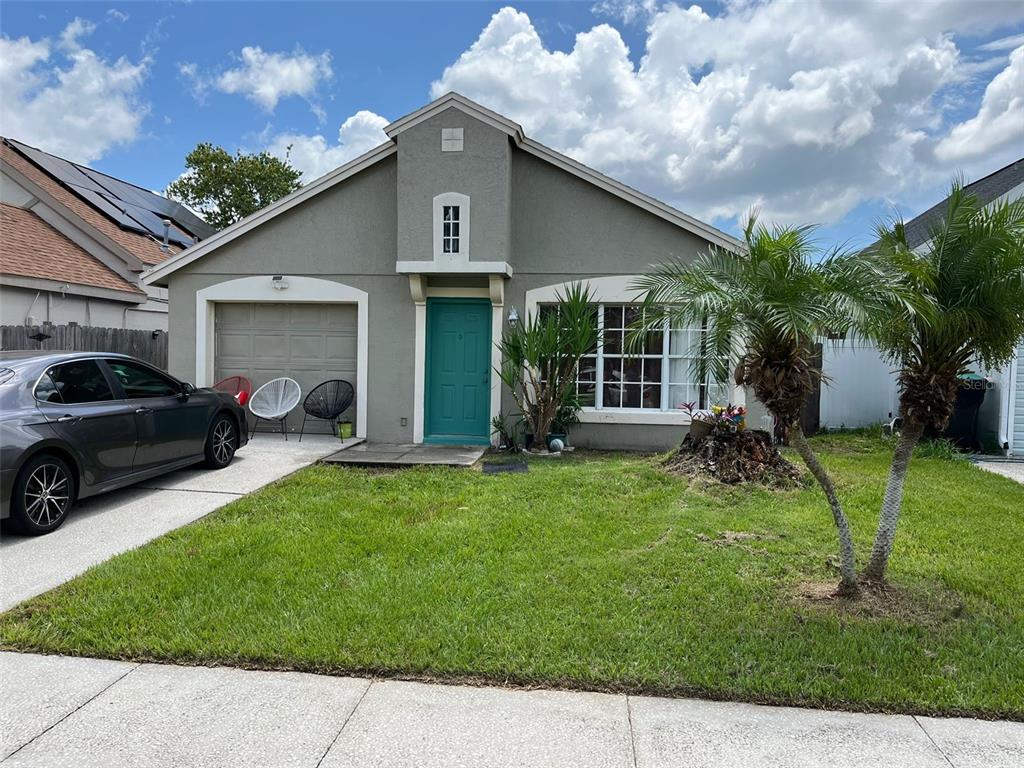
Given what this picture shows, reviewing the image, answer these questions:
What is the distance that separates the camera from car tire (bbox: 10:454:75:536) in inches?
196

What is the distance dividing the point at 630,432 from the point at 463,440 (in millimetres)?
2498

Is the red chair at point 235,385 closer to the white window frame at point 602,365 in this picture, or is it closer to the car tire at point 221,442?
the car tire at point 221,442

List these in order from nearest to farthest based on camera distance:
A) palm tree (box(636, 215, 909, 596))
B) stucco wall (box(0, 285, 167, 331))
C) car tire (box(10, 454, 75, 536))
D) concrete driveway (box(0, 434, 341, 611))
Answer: palm tree (box(636, 215, 909, 596)) < concrete driveway (box(0, 434, 341, 611)) < car tire (box(10, 454, 75, 536)) < stucco wall (box(0, 285, 167, 331))

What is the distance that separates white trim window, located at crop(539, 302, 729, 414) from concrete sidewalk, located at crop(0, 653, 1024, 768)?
269 inches

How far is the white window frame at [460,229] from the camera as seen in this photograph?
9.05 meters

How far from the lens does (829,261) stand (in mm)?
3775

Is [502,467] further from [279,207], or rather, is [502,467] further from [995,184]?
[995,184]

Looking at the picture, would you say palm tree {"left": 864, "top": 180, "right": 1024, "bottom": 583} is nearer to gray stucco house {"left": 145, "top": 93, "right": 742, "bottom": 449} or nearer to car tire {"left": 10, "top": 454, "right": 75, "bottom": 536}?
gray stucco house {"left": 145, "top": 93, "right": 742, "bottom": 449}

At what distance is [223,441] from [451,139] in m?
5.01

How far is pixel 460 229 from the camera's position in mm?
9070

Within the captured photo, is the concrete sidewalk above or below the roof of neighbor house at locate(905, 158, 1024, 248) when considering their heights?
below

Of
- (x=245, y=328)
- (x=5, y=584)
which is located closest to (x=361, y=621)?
(x=5, y=584)

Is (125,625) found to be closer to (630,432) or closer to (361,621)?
(361,621)

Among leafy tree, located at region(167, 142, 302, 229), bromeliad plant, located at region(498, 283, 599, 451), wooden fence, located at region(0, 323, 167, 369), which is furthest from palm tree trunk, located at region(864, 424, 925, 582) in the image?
leafy tree, located at region(167, 142, 302, 229)
